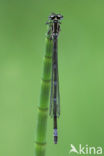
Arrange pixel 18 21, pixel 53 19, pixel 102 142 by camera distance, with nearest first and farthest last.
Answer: pixel 53 19, pixel 102 142, pixel 18 21

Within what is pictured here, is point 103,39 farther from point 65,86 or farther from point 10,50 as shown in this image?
point 10,50

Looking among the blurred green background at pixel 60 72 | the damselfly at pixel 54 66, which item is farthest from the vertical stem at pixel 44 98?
the blurred green background at pixel 60 72

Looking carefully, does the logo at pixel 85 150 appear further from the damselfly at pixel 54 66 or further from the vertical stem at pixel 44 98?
the damselfly at pixel 54 66

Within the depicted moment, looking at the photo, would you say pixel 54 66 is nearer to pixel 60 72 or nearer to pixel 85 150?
pixel 60 72

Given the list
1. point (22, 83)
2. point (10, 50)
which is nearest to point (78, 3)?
point (10, 50)

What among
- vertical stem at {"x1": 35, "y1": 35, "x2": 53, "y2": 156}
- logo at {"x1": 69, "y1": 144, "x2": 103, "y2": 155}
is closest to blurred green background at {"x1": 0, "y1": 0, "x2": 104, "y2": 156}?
logo at {"x1": 69, "y1": 144, "x2": 103, "y2": 155}

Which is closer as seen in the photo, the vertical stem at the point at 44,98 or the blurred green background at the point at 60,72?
the vertical stem at the point at 44,98

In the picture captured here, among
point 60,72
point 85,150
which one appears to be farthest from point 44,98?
point 85,150

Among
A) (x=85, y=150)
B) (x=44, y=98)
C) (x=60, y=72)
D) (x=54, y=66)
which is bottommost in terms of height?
(x=85, y=150)
